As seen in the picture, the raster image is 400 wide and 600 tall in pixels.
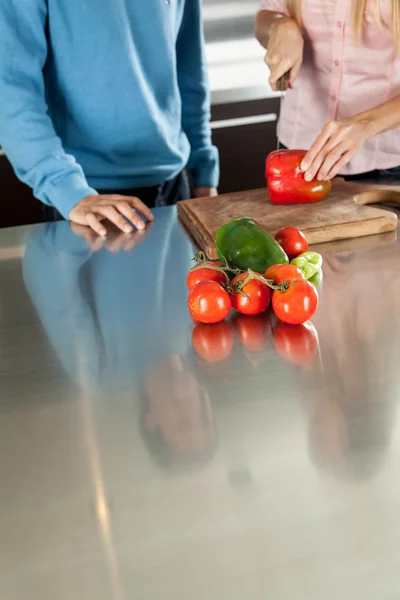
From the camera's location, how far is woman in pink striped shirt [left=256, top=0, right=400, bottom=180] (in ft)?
4.39

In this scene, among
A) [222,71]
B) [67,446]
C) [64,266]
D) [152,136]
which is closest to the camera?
[67,446]

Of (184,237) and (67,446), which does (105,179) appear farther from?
(67,446)

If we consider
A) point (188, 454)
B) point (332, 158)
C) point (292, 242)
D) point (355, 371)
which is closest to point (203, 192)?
point (332, 158)

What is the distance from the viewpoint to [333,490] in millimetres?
651

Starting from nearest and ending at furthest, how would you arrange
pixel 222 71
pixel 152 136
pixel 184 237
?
pixel 184 237
pixel 152 136
pixel 222 71

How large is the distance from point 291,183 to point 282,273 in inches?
14.5

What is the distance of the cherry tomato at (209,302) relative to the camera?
3.16 ft

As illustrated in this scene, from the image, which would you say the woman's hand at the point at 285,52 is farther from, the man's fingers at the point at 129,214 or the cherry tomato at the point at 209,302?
the cherry tomato at the point at 209,302

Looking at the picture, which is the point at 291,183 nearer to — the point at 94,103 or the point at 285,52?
the point at 285,52

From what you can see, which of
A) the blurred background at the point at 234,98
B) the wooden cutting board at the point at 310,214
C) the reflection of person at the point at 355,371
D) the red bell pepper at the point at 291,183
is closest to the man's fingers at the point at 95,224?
the wooden cutting board at the point at 310,214

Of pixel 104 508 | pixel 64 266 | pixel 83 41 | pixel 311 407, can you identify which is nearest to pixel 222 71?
pixel 83 41

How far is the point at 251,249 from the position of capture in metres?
1.07

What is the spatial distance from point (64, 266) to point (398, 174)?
73cm

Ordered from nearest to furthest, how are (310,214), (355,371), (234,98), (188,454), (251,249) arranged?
(188,454) → (355,371) → (251,249) → (310,214) → (234,98)
